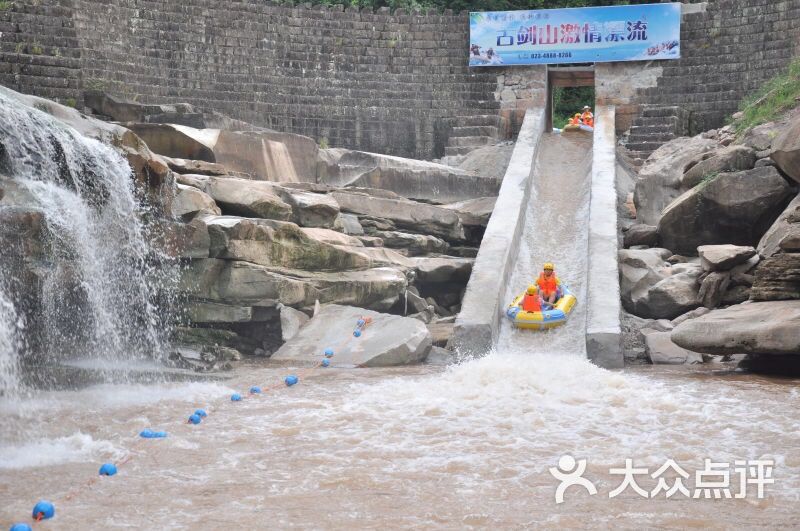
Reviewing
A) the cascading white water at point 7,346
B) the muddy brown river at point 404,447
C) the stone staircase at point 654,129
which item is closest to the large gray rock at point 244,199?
the muddy brown river at point 404,447

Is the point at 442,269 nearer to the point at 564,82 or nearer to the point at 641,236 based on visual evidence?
the point at 641,236

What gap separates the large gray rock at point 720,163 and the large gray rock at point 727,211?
0.65 meters

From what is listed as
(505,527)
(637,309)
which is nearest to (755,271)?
(637,309)

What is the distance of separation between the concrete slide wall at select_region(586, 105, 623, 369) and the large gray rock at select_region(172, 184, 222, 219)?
4.98m

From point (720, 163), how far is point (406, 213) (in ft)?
16.0

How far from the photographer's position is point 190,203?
39.0 ft

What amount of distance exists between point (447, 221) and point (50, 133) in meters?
7.06

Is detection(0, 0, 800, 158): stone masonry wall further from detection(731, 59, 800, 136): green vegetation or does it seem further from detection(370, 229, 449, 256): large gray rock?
detection(370, 229, 449, 256): large gray rock

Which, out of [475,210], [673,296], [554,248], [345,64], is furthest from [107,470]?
[345,64]

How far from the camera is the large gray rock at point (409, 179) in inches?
680

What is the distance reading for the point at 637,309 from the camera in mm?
12703

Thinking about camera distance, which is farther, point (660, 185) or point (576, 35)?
point (576, 35)

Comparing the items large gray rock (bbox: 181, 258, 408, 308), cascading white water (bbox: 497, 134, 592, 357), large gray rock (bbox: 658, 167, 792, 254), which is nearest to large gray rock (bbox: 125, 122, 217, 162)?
large gray rock (bbox: 181, 258, 408, 308)

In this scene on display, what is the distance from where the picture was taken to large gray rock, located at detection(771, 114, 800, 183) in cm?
1166
